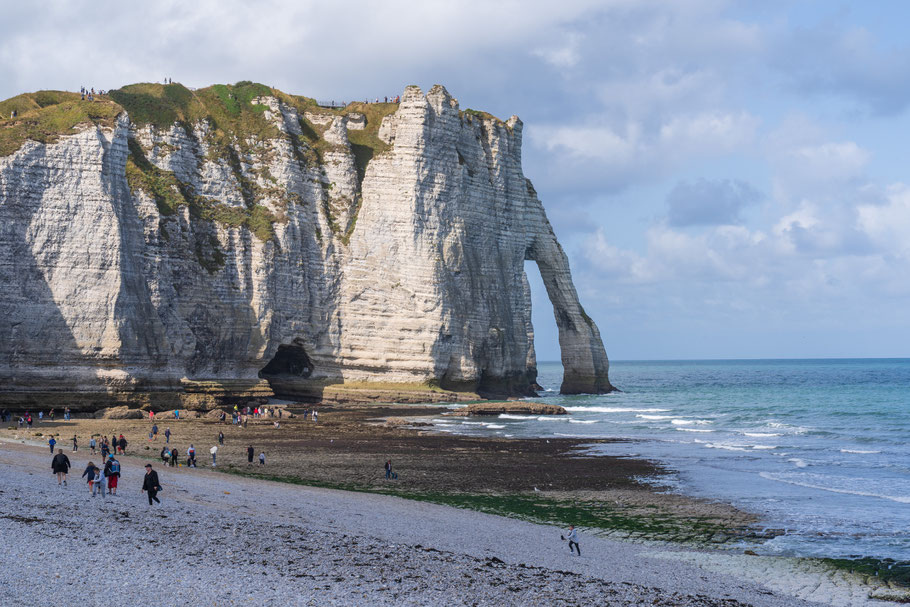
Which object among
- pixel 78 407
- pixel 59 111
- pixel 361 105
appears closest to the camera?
pixel 78 407

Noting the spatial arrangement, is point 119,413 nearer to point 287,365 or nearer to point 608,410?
point 287,365

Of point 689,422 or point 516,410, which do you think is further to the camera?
point 516,410

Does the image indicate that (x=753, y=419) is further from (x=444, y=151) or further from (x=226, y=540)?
(x=226, y=540)

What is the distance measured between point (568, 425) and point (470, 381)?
840 inches

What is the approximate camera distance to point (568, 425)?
5181 cm

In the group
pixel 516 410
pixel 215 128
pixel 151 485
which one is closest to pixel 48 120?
pixel 215 128

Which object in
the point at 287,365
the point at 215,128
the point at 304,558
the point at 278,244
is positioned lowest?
the point at 304,558

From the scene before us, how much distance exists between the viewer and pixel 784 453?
38188 millimetres

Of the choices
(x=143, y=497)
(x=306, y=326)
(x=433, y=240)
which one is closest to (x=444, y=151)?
(x=433, y=240)

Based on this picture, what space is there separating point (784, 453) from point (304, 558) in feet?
95.0

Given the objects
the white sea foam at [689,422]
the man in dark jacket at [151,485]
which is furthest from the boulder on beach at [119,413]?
the white sea foam at [689,422]

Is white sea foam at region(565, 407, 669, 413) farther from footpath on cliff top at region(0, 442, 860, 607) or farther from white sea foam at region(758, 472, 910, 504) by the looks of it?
footpath on cliff top at region(0, 442, 860, 607)

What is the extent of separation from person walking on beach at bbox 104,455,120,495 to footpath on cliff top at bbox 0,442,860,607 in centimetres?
44

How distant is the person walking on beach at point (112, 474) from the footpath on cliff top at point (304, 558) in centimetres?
44
